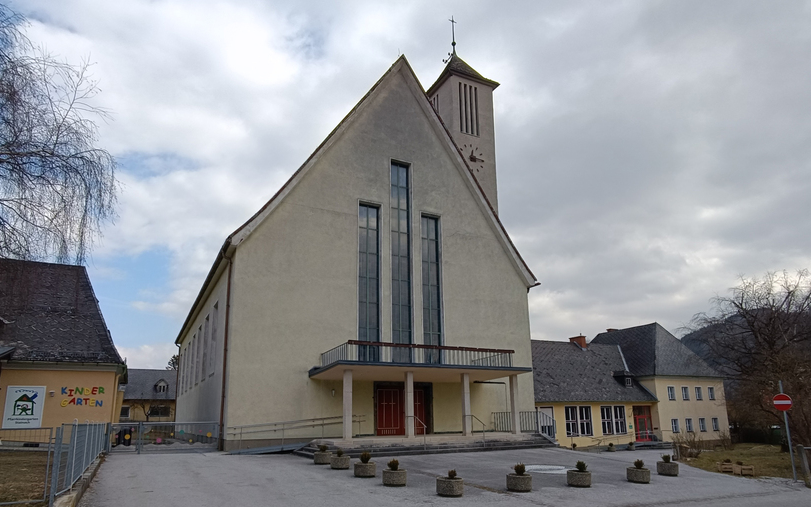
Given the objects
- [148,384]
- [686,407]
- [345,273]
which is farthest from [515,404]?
[148,384]

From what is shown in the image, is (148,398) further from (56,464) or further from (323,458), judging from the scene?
(56,464)

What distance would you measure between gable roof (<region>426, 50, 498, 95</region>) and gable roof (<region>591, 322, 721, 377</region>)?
2152cm

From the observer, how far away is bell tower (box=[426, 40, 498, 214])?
3056cm

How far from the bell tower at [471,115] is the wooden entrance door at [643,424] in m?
18.1

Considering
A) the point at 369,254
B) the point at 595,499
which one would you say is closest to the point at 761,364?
the point at 369,254

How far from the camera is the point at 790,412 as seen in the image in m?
21.2

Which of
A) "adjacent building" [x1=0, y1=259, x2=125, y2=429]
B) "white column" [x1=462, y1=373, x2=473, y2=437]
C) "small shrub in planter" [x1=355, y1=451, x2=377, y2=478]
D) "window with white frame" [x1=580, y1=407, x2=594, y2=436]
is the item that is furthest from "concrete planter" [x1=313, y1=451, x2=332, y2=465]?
"window with white frame" [x1=580, y1=407, x2=594, y2=436]

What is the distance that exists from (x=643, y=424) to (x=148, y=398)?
45.8 metres

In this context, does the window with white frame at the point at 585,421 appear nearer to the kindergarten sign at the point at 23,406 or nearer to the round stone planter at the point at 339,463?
the round stone planter at the point at 339,463

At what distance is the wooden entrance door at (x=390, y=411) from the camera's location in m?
22.3

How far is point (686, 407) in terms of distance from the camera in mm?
38875

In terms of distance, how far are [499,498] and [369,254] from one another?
13.8 metres

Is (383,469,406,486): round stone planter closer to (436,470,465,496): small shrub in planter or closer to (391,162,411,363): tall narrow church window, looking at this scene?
(436,470,465,496): small shrub in planter

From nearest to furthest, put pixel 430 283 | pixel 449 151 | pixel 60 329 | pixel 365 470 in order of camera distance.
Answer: pixel 365 470
pixel 60 329
pixel 430 283
pixel 449 151
